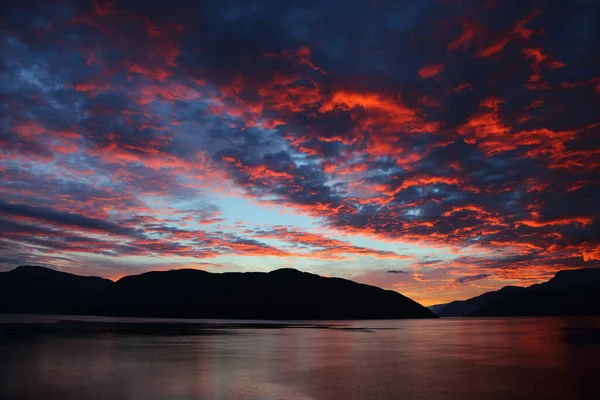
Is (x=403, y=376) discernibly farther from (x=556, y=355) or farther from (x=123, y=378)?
(x=556, y=355)

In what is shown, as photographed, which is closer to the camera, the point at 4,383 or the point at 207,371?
the point at 4,383

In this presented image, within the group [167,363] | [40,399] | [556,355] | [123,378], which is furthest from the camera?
[556,355]

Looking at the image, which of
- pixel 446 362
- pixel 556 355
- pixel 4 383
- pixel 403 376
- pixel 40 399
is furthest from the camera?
pixel 556 355

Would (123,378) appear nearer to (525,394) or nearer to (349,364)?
(349,364)

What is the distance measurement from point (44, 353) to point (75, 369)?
611 inches

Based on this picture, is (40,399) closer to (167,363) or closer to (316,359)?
(167,363)

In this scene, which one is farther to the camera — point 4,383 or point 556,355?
point 556,355

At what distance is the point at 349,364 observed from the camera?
42.8 m

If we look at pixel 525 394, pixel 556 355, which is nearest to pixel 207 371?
pixel 525 394

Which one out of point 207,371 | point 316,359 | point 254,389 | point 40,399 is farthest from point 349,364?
point 40,399

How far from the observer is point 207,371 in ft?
119

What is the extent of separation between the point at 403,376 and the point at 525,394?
31.8ft

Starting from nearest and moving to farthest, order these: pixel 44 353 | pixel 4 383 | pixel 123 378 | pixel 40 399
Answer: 1. pixel 40 399
2. pixel 4 383
3. pixel 123 378
4. pixel 44 353

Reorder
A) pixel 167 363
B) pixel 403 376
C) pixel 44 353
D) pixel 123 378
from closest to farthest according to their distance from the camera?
pixel 123 378, pixel 403 376, pixel 167 363, pixel 44 353
